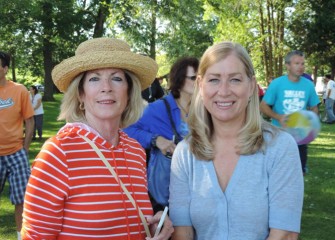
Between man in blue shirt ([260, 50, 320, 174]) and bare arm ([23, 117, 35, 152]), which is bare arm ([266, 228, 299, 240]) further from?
man in blue shirt ([260, 50, 320, 174])

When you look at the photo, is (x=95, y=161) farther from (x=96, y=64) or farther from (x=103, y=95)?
(x=96, y=64)

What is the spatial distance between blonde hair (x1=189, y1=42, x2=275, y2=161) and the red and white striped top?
1.30ft

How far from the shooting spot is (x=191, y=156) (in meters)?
2.37

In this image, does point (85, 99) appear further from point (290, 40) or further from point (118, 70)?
point (290, 40)

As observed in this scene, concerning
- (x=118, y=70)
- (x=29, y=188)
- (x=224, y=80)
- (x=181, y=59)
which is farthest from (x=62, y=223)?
(x=181, y=59)

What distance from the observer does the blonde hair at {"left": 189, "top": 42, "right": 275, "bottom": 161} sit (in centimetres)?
229

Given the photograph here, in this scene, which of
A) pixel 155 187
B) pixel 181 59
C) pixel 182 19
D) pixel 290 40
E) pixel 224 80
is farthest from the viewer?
pixel 290 40

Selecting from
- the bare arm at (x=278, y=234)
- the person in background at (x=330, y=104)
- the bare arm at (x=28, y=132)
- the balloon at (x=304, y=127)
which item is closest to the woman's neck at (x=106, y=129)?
the bare arm at (x=278, y=234)

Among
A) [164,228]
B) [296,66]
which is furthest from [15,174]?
[296,66]

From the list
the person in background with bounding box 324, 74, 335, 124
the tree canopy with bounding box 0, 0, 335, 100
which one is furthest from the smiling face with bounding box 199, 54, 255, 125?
the tree canopy with bounding box 0, 0, 335, 100

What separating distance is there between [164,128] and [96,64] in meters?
1.81

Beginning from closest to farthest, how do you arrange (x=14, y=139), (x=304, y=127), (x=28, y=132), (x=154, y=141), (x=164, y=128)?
1. (x=154, y=141)
2. (x=164, y=128)
3. (x=304, y=127)
4. (x=14, y=139)
5. (x=28, y=132)

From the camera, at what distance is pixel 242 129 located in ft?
7.65

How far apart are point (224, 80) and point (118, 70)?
0.55 metres
